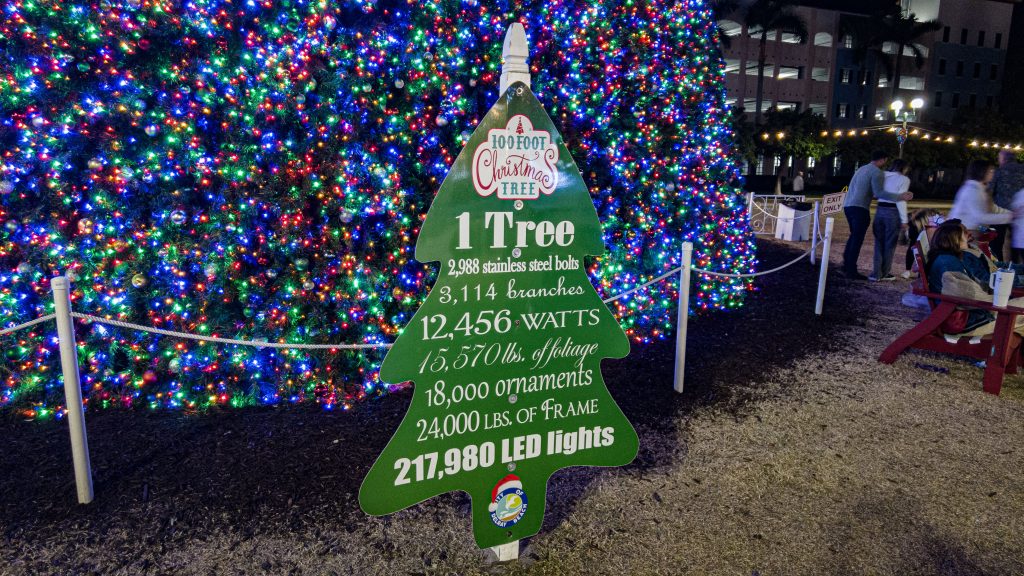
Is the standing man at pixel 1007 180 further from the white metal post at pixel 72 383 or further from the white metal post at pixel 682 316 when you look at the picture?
the white metal post at pixel 72 383

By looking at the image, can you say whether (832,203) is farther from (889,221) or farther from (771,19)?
(771,19)

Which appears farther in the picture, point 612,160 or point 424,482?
point 612,160

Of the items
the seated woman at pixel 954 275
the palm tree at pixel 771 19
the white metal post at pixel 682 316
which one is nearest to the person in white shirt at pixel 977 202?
the seated woman at pixel 954 275

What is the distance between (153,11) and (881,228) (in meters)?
10.3

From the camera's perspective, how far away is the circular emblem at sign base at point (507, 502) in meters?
2.73

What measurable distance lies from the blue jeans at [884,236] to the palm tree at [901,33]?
166 feet

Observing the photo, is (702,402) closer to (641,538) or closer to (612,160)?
(641,538)

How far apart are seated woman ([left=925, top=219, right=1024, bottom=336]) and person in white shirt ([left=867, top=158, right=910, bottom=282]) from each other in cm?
325

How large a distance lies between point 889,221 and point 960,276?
4.64 meters

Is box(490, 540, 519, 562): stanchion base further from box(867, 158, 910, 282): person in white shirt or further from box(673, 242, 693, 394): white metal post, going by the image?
box(867, 158, 910, 282): person in white shirt

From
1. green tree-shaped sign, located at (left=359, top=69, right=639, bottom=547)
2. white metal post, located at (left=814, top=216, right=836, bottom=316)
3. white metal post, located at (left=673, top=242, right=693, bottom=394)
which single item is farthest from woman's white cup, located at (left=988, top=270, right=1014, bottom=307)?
green tree-shaped sign, located at (left=359, top=69, right=639, bottom=547)

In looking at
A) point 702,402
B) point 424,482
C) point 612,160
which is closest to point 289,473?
point 424,482

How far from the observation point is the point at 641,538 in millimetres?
3133

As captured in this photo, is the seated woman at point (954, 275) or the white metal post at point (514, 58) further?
the seated woman at point (954, 275)
